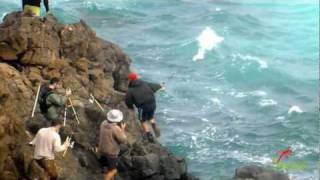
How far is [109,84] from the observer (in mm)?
23297

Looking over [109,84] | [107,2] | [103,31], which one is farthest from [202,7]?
[109,84]

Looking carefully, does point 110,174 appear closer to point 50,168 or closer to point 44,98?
point 50,168

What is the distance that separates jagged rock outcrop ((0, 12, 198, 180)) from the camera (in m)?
15.2

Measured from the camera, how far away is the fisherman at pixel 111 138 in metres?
15.9

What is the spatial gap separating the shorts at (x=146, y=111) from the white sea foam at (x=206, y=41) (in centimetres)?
4586

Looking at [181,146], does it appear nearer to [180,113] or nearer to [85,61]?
[180,113]

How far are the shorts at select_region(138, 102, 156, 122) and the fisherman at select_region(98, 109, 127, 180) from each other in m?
3.85

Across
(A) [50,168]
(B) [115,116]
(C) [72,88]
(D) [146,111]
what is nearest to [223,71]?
(D) [146,111]

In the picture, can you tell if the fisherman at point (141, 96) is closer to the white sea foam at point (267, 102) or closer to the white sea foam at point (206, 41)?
the white sea foam at point (267, 102)

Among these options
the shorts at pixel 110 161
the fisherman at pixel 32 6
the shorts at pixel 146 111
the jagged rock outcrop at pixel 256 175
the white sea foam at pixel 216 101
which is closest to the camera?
the shorts at pixel 110 161

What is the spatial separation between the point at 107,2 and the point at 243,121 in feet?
169

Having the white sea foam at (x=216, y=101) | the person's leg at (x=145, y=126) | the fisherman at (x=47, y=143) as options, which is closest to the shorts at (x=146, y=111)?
the person's leg at (x=145, y=126)

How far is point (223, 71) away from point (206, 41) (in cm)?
1324

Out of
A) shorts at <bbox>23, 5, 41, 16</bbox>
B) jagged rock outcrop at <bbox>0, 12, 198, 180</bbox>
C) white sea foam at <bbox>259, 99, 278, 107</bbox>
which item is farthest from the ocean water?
shorts at <bbox>23, 5, 41, 16</bbox>
